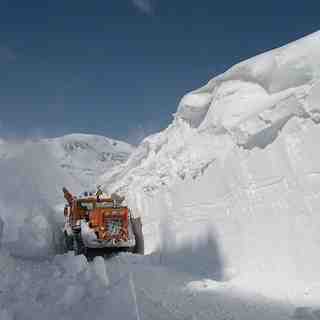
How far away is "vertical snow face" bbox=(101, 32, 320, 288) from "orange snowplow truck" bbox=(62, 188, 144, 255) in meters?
0.77

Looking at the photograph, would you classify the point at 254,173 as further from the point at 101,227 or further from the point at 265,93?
the point at 101,227

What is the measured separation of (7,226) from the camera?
23250 mm

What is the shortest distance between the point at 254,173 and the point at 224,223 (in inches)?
52.8

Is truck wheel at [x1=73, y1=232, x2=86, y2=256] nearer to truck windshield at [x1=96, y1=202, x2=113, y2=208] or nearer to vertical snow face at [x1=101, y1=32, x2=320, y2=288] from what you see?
truck windshield at [x1=96, y1=202, x2=113, y2=208]

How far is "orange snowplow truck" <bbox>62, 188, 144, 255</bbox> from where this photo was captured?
15.8 meters

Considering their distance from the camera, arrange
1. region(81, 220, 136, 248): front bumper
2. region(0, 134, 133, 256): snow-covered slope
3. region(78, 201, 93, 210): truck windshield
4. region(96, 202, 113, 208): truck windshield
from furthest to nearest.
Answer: region(0, 134, 133, 256): snow-covered slope → region(78, 201, 93, 210): truck windshield → region(96, 202, 113, 208): truck windshield → region(81, 220, 136, 248): front bumper

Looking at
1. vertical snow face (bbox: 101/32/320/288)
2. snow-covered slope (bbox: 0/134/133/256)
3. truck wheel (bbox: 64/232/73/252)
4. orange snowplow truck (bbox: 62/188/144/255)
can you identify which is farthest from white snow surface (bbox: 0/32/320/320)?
snow-covered slope (bbox: 0/134/133/256)

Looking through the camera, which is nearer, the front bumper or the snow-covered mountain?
the front bumper

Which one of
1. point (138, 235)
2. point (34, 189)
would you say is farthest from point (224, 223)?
point (34, 189)

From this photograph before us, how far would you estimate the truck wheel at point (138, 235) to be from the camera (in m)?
16.9

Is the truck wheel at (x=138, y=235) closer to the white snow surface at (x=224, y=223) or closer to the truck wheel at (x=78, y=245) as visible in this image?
the white snow surface at (x=224, y=223)

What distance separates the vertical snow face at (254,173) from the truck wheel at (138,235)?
65cm

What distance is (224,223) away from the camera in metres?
12.1

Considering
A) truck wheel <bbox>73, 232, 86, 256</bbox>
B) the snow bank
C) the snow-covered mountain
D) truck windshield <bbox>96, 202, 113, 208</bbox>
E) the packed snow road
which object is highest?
the snow-covered mountain
